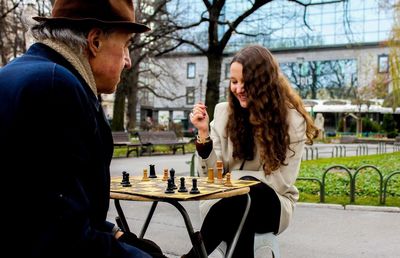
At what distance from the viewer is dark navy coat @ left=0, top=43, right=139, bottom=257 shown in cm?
149

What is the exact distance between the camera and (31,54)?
1.76 metres

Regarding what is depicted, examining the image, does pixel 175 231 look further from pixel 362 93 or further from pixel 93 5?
pixel 362 93

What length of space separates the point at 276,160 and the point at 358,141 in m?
37.3

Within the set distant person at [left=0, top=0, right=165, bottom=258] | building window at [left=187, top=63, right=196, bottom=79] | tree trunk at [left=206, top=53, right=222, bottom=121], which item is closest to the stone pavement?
distant person at [left=0, top=0, right=165, bottom=258]

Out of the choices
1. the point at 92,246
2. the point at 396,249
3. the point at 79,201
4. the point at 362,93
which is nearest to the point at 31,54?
the point at 79,201

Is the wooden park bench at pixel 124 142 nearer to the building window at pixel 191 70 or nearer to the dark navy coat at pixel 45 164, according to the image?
the dark navy coat at pixel 45 164

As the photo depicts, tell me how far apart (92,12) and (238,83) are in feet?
7.47

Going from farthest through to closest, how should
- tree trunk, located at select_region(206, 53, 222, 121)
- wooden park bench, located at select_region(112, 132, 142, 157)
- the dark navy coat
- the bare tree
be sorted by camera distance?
wooden park bench, located at select_region(112, 132, 142, 157) < the bare tree < tree trunk, located at select_region(206, 53, 222, 121) < the dark navy coat

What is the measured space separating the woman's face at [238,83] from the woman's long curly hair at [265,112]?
32mm

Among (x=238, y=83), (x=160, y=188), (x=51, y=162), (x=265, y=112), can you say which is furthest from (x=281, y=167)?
(x=51, y=162)

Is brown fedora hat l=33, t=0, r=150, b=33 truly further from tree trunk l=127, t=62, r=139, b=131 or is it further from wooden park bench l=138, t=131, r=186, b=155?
tree trunk l=127, t=62, r=139, b=131

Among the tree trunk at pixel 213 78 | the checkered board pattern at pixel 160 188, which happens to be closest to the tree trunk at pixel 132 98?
the tree trunk at pixel 213 78

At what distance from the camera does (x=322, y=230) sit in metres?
6.75

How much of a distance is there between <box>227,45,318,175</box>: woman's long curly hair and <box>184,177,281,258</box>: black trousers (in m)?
0.20
